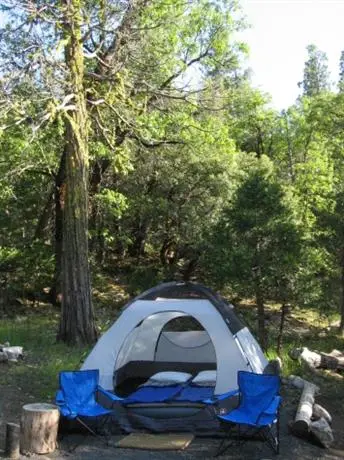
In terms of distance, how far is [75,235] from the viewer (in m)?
9.73

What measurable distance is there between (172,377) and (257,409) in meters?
1.81

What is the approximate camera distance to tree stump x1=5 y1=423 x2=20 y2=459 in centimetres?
491

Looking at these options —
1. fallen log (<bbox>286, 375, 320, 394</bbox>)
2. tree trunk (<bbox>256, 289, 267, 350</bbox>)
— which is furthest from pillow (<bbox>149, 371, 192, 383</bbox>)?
tree trunk (<bbox>256, 289, 267, 350</bbox>)

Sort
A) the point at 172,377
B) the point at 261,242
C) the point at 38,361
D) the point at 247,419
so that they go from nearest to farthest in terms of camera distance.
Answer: the point at 247,419 < the point at 172,377 < the point at 38,361 < the point at 261,242

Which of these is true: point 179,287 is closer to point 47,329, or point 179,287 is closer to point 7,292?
point 47,329

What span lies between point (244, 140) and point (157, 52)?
12702 mm

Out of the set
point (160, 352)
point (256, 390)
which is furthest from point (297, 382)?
point (256, 390)

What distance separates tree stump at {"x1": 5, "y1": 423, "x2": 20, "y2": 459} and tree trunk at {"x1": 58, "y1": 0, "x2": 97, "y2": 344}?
473cm

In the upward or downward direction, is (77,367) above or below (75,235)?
below

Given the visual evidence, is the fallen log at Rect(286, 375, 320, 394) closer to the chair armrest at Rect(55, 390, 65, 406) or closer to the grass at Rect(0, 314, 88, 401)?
the grass at Rect(0, 314, 88, 401)

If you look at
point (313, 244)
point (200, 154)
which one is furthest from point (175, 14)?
point (313, 244)

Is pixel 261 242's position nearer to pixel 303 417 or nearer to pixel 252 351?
pixel 252 351

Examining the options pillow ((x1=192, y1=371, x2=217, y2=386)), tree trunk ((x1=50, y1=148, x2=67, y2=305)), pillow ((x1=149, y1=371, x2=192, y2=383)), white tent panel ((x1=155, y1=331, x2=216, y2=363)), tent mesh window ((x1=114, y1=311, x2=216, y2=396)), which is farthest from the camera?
tree trunk ((x1=50, y1=148, x2=67, y2=305))

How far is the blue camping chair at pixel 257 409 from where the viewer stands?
17.5ft
